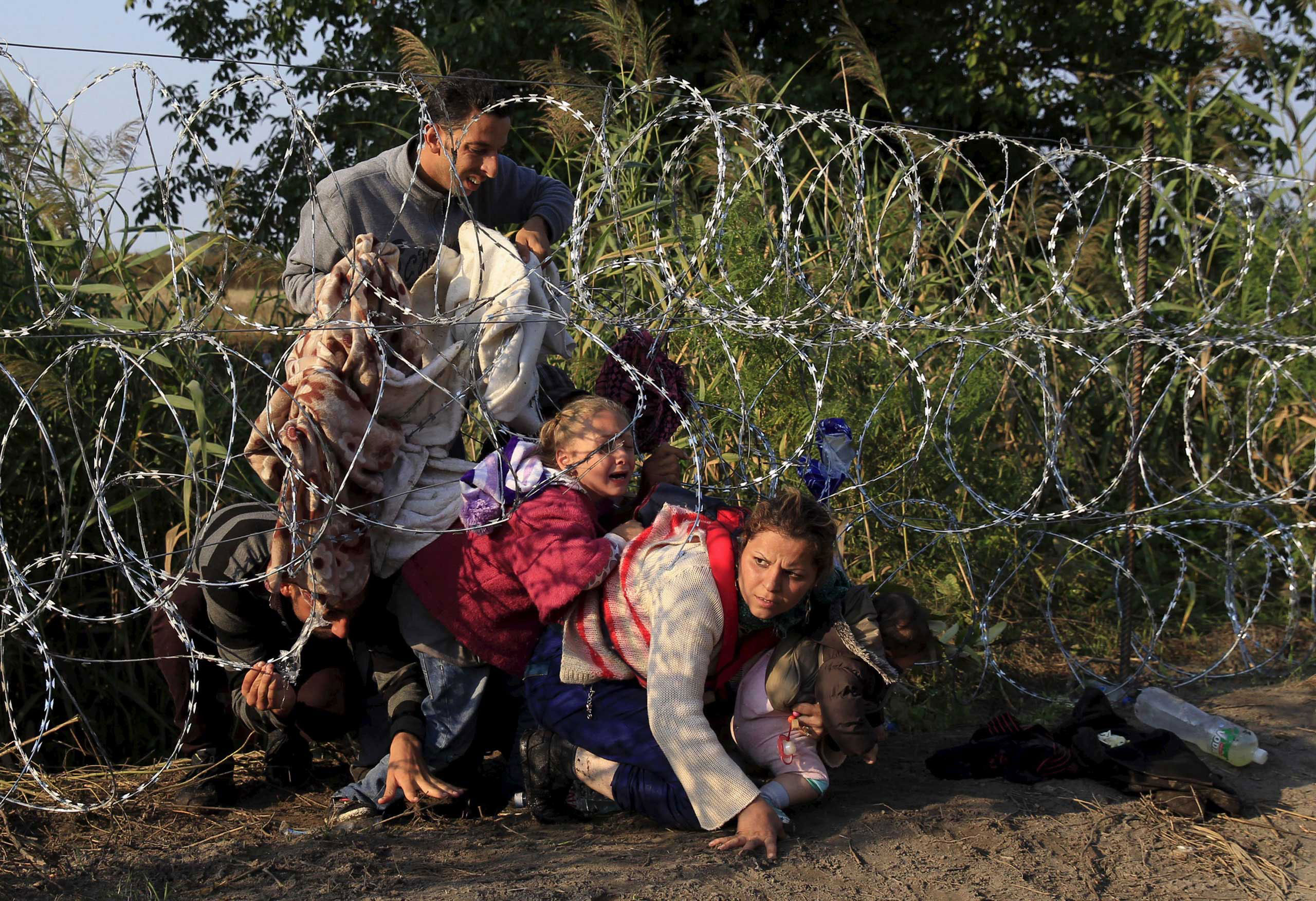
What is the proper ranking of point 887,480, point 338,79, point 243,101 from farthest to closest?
1. point 243,101
2. point 338,79
3. point 887,480

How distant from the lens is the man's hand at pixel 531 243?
129 inches

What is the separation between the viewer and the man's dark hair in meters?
3.12

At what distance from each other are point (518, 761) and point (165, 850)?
2.96 feet

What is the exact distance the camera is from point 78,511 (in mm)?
3746

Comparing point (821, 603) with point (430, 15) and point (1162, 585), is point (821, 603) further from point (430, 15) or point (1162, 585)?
point (430, 15)

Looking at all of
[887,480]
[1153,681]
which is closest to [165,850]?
[887,480]

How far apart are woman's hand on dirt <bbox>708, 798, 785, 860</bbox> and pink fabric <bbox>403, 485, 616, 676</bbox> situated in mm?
653

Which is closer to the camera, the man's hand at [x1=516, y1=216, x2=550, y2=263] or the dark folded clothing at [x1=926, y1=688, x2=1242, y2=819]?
the dark folded clothing at [x1=926, y1=688, x2=1242, y2=819]

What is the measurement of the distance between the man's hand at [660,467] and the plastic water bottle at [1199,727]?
5.45ft

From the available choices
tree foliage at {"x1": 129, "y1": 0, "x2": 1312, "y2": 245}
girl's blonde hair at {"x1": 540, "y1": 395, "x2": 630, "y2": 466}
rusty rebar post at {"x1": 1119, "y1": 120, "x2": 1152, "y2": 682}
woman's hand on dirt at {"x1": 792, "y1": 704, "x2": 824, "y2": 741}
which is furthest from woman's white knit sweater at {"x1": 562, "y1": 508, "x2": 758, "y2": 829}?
tree foliage at {"x1": 129, "y1": 0, "x2": 1312, "y2": 245}

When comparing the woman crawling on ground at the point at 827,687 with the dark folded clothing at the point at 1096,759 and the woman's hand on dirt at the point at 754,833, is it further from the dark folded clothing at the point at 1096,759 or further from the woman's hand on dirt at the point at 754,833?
the dark folded clothing at the point at 1096,759

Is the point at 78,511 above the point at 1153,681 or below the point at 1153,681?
above

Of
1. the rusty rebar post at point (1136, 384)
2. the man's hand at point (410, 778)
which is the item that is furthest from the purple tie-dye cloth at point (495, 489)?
the rusty rebar post at point (1136, 384)

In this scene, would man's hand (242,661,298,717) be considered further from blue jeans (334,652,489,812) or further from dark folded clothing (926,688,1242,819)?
dark folded clothing (926,688,1242,819)
